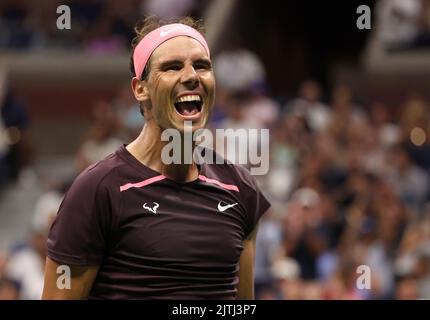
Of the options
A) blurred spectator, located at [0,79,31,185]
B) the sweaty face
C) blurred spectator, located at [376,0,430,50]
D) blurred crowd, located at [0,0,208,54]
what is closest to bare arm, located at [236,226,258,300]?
the sweaty face

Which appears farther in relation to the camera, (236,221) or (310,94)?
(310,94)

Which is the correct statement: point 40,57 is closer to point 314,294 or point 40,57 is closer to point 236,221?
point 314,294

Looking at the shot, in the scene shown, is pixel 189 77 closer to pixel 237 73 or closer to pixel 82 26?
pixel 237 73

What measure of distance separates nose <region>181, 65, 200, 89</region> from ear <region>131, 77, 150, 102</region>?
0.14 metres

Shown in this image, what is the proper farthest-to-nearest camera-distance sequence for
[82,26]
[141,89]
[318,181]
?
[82,26] < [318,181] < [141,89]

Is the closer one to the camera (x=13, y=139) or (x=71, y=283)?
(x=71, y=283)

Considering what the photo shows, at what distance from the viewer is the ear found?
3.25 m

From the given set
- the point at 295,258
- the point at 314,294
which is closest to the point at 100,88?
the point at 295,258

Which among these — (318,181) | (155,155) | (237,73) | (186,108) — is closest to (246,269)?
(155,155)

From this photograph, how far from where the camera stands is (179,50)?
3.20 m

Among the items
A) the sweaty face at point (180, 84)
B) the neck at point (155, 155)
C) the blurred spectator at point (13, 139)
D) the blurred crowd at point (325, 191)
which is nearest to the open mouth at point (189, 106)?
the sweaty face at point (180, 84)

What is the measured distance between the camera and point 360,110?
1040cm

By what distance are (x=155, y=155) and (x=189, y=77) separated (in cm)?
27

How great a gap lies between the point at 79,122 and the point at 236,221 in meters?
9.83
